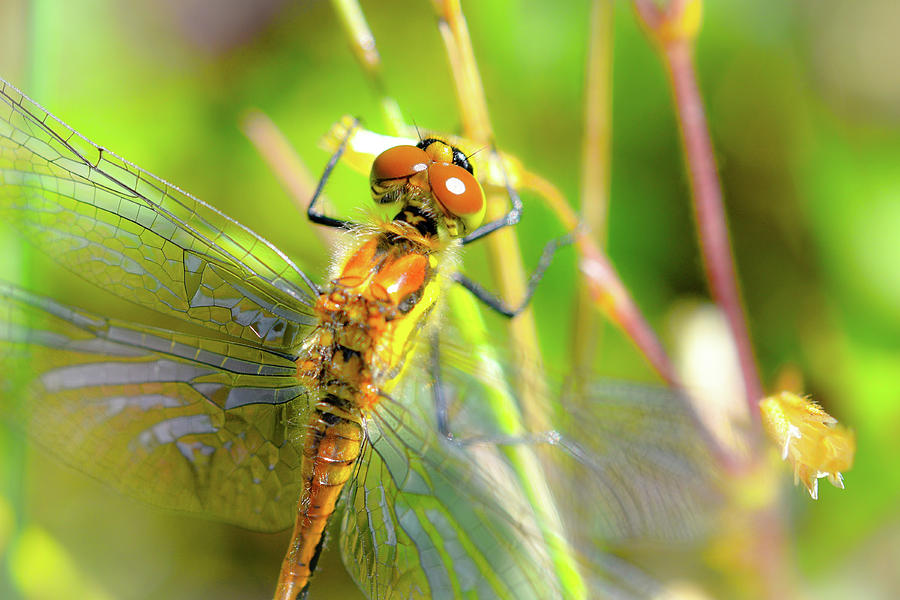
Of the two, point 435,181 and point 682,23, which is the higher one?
point 682,23

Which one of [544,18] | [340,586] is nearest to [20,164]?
[340,586]

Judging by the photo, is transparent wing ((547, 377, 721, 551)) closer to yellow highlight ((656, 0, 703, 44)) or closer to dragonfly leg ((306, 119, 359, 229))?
dragonfly leg ((306, 119, 359, 229))

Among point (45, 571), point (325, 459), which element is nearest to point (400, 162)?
point (325, 459)

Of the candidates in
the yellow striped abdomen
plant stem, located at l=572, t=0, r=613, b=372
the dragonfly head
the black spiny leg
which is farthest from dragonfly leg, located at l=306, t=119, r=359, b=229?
plant stem, located at l=572, t=0, r=613, b=372

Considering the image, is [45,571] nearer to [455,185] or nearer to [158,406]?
[158,406]

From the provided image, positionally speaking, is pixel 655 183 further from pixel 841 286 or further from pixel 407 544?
pixel 407 544

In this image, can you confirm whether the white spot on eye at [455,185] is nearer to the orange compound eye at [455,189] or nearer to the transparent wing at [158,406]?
the orange compound eye at [455,189]

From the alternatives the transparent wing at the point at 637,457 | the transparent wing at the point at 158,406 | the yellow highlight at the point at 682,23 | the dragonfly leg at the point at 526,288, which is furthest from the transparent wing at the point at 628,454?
the yellow highlight at the point at 682,23
